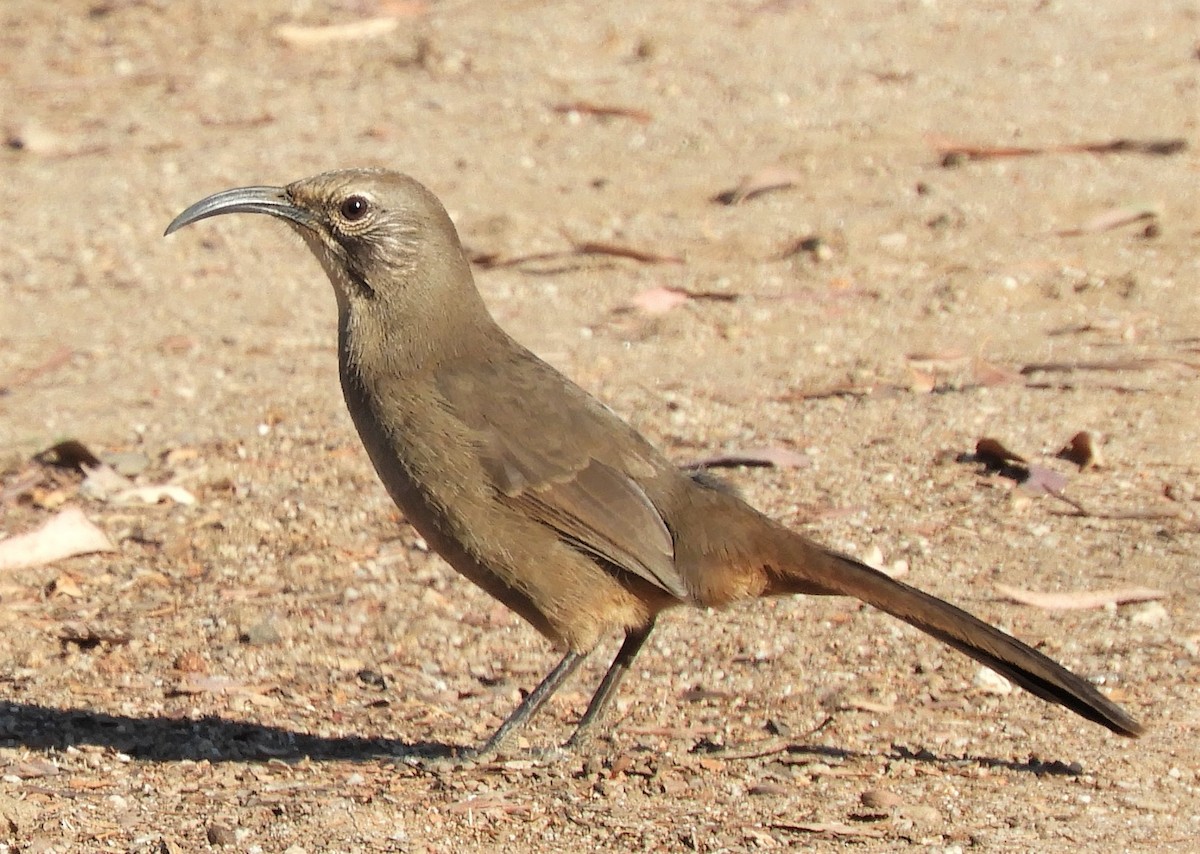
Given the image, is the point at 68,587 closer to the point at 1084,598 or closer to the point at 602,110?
the point at 1084,598

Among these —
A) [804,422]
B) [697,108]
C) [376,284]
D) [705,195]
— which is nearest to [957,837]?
[376,284]

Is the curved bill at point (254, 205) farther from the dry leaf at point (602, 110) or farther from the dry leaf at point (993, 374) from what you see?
the dry leaf at point (602, 110)

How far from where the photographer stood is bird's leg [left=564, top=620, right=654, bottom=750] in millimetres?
5016

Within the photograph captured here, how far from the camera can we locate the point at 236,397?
745cm

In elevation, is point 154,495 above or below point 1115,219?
below

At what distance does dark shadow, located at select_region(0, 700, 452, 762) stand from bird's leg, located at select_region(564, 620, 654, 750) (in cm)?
35

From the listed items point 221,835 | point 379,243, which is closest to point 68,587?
point 379,243

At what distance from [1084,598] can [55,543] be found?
10.5 feet

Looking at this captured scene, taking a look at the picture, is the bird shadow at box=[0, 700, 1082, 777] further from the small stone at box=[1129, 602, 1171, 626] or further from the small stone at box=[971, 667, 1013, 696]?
the small stone at box=[1129, 602, 1171, 626]

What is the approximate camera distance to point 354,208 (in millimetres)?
5309

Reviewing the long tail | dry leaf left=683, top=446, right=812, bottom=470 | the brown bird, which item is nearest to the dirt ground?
dry leaf left=683, top=446, right=812, bottom=470

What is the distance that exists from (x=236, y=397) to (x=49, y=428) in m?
0.72

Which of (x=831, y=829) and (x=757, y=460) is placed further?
(x=757, y=460)

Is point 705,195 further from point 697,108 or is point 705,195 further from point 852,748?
point 852,748
